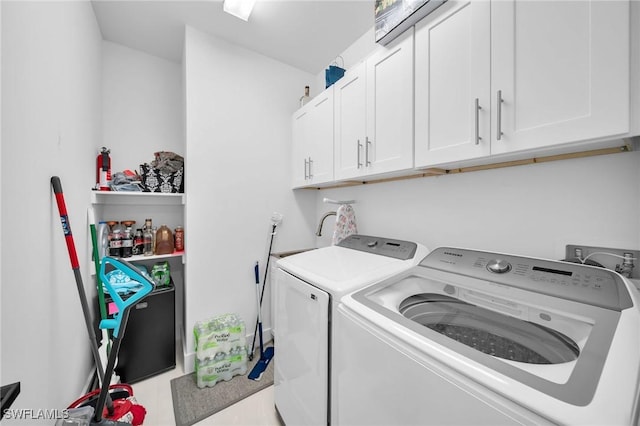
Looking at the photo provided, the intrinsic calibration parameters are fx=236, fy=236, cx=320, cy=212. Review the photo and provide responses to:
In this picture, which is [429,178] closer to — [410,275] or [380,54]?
[410,275]

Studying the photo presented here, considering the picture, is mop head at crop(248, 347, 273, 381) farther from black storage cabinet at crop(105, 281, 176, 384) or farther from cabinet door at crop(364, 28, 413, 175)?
cabinet door at crop(364, 28, 413, 175)

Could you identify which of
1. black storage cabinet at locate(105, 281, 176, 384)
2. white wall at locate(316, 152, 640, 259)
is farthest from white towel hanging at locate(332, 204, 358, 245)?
black storage cabinet at locate(105, 281, 176, 384)

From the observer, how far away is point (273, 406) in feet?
5.61

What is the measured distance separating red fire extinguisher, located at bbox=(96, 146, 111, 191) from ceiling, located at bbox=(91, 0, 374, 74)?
1.11m

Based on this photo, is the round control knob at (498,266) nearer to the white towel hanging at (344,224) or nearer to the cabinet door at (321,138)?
the white towel hanging at (344,224)

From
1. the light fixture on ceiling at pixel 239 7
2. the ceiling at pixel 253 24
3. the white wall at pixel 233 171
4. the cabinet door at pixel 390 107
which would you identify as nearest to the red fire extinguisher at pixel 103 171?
the white wall at pixel 233 171

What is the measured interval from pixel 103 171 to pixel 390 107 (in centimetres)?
234

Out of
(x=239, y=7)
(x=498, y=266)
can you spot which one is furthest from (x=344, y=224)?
(x=239, y=7)

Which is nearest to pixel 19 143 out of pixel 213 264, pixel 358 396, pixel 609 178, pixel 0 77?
pixel 0 77

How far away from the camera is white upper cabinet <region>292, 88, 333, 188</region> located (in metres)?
2.05

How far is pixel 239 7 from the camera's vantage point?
184cm

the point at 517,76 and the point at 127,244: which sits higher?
the point at 517,76

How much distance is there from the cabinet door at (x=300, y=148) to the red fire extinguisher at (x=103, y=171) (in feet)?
5.31

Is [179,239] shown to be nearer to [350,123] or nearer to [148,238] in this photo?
[148,238]
